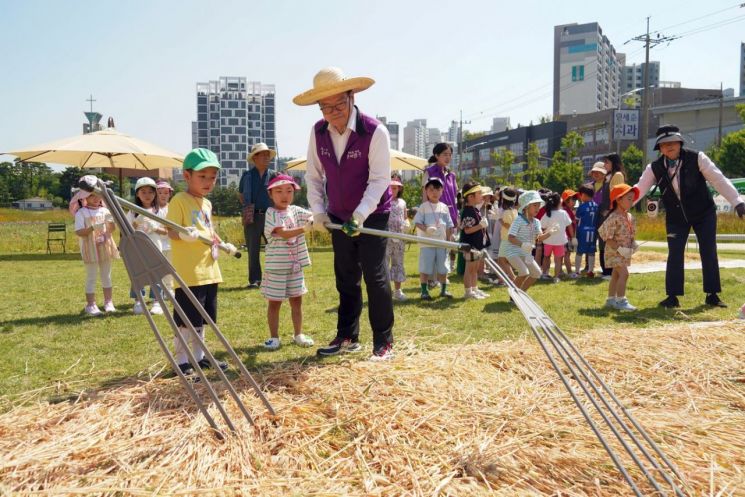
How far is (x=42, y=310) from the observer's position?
7.43m

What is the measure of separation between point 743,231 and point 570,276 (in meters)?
13.6

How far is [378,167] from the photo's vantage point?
14.4 feet

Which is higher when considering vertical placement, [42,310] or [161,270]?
[161,270]

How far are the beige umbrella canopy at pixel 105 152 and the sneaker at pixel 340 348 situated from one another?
9392 mm

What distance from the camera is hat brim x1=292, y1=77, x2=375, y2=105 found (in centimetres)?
412

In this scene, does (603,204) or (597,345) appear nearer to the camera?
(597,345)

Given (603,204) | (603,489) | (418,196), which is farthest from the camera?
(418,196)

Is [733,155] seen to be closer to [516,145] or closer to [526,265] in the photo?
[526,265]

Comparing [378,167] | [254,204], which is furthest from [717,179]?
[254,204]

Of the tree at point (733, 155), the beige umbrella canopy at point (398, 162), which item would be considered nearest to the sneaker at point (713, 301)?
the beige umbrella canopy at point (398, 162)

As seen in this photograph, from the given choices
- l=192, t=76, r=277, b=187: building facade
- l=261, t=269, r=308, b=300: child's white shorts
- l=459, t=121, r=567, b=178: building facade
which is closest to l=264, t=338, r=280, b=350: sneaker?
l=261, t=269, r=308, b=300: child's white shorts

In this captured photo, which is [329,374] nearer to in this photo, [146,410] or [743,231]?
[146,410]

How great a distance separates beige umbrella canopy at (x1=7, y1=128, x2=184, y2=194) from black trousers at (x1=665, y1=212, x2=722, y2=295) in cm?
1038

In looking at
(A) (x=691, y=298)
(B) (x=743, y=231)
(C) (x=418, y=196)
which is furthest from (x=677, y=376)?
(C) (x=418, y=196)
